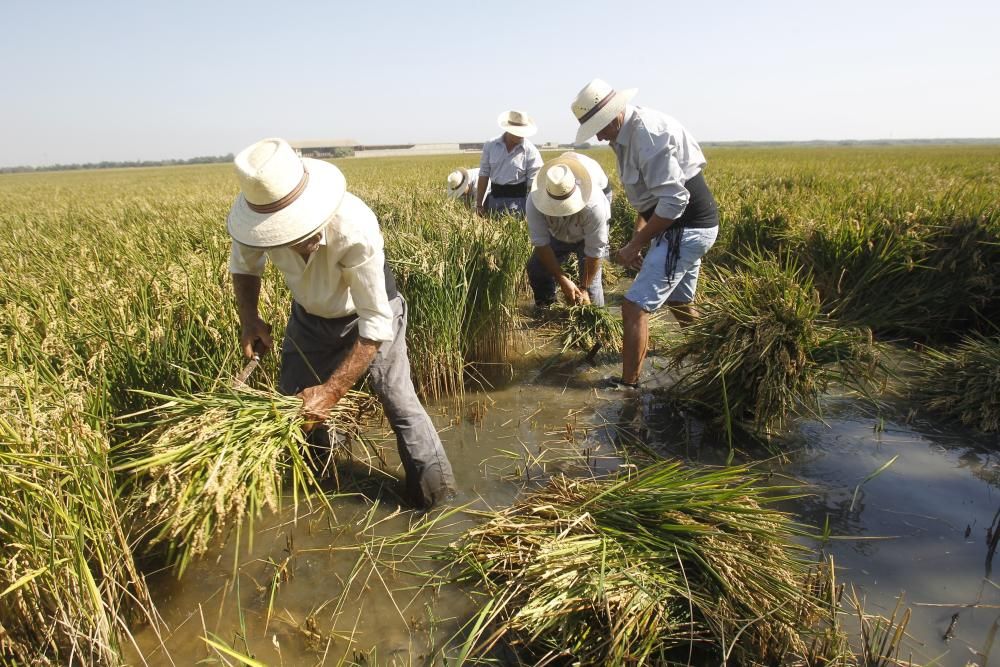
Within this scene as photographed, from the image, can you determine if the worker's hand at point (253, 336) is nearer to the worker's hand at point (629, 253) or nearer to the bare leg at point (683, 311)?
the worker's hand at point (629, 253)

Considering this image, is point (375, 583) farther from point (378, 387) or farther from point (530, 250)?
point (530, 250)

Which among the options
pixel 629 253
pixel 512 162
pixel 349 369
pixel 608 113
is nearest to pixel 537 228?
pixel 629 253

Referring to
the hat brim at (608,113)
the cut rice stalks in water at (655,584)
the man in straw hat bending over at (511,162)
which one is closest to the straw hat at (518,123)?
the man in straw hat bending over at (511,162)

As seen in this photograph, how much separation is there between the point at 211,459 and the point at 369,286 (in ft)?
2.69

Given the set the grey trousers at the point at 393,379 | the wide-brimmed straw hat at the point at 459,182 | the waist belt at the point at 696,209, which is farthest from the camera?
the wide-brimmed straw hat at the point at 459,182

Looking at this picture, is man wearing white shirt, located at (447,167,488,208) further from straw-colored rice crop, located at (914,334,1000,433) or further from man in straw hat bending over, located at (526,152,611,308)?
straw-colored rice crop, located at (914,334,1000,433)

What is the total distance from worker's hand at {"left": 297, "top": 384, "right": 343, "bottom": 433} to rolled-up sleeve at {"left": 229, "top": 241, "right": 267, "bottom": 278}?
0.74 m

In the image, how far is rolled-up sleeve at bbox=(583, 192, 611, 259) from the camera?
436 centimetres

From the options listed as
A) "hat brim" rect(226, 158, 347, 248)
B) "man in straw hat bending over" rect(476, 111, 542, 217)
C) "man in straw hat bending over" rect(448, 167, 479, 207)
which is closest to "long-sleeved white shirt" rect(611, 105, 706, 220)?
"hat brim" rect(226, 158, 347, 248)

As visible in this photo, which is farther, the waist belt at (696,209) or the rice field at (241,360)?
the waist belt at (696,209)

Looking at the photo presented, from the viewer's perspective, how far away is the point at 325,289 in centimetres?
229

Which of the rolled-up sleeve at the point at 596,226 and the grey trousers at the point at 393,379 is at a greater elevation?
the rolled-up sleeve at the point at 596,226

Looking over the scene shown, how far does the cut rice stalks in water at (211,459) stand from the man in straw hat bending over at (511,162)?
450 cm

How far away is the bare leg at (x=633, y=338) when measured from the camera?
352 centimetres
